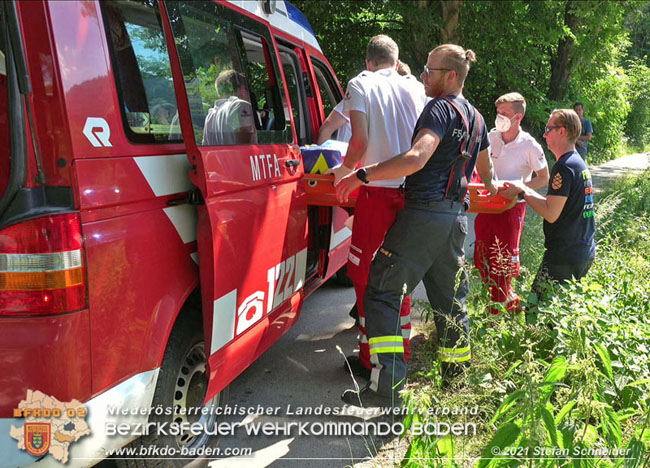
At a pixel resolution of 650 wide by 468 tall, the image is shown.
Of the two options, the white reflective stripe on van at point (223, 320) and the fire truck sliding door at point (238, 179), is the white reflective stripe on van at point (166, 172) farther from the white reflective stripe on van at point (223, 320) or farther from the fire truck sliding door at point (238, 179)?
the white reflective stripe on van at point (223, 320)

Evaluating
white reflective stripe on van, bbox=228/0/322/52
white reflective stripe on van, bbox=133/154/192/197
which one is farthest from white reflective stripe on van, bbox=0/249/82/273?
white reflective stripe on van, bbox=228/0/322/52

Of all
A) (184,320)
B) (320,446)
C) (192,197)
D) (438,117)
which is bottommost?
(320,446)

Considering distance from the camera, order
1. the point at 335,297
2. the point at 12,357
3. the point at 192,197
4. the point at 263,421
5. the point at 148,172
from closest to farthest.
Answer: the point at 12,357, the point at 148,172, the point at 192,197, the point at 263,421, the point at 335,297

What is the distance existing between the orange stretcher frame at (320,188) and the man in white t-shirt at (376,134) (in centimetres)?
14

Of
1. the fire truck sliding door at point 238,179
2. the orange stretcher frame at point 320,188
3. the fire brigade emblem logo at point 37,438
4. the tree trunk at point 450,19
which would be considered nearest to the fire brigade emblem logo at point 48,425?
the fire brigade emblem logo at point 37,438

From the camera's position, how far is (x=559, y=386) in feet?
9.14

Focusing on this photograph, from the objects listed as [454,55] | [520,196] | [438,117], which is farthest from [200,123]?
[520,196]

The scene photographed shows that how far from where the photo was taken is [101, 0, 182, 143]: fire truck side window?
2129 millimetres

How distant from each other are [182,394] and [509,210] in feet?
9.39

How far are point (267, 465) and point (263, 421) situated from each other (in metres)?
0.49

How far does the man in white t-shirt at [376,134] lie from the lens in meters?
3.41

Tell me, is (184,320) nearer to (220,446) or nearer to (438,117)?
(220,446)

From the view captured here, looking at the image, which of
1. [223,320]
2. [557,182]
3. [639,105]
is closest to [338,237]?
[557,182]

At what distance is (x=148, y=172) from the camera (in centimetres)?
219
